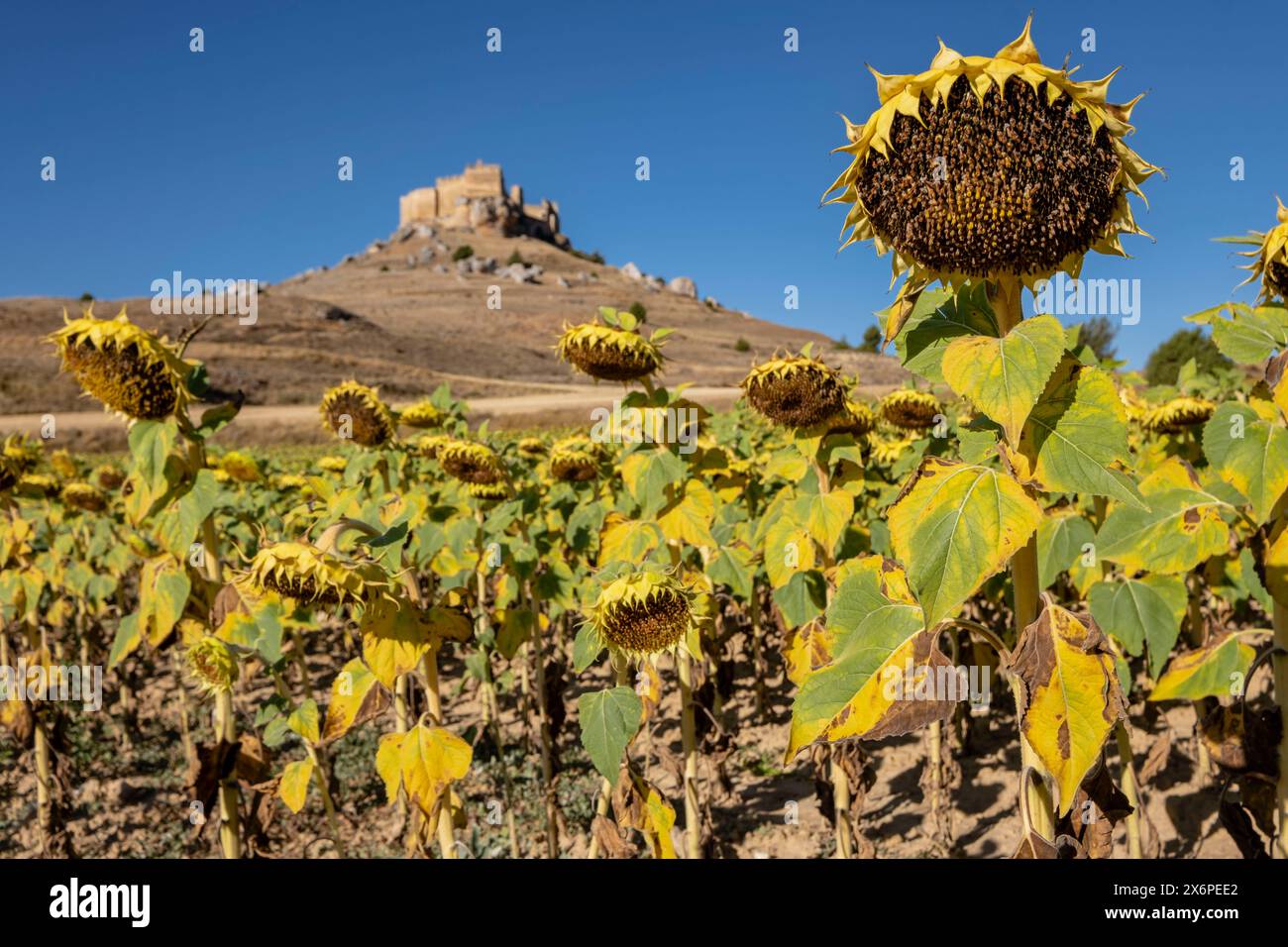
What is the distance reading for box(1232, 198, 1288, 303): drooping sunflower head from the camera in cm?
184

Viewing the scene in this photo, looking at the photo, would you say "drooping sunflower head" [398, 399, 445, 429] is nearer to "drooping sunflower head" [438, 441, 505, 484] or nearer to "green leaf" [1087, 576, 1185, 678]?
"drooping sunflower head" [438, 441, 505, 484]

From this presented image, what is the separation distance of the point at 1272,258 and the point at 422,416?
471 cm

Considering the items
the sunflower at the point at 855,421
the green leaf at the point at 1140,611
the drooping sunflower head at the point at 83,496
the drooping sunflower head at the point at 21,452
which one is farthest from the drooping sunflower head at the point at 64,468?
the green leaf at the point at 1140,611

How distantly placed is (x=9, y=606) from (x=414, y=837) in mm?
3071

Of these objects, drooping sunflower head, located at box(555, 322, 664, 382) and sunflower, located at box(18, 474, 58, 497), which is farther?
sunflower, located at box(18, 474, 58, 497)

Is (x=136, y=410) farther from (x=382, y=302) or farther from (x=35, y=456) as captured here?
(x=382, y=302)

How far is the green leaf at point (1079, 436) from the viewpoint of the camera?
127cm

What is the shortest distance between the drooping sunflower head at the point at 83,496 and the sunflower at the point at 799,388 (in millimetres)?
5804

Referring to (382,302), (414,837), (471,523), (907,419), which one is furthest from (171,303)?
(382,302)

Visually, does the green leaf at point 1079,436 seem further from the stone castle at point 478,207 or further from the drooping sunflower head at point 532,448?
the stone castle at point 478,207

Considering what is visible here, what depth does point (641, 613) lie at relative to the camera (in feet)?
7.94

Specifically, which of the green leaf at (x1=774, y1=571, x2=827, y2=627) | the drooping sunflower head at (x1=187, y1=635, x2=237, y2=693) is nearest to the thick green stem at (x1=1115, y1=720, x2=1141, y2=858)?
the green leaf at (x1=774, y1=571, x2=827, y2=627)

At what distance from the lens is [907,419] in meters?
4.56

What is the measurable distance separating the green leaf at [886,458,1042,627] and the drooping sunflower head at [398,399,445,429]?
4.61m
